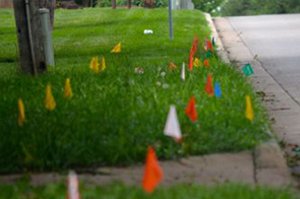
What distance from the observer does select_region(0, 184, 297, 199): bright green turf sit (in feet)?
15.1

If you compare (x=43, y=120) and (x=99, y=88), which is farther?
(x=99, y=88)

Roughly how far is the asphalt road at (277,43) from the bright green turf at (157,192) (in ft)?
14.0

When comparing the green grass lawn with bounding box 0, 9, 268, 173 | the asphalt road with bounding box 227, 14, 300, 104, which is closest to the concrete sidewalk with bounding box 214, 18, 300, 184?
the asphalt road with bounding box 227, 14, 300, 104

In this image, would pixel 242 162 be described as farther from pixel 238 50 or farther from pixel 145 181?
pixel 238 50

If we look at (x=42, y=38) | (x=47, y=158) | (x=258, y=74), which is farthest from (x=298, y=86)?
(x=47, y=158)

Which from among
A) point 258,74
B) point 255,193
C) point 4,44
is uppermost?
point 255,193

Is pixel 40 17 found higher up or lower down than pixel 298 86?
higher up

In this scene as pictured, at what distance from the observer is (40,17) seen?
952 cm

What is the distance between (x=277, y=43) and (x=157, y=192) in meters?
11.9

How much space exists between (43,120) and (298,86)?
4727 mm

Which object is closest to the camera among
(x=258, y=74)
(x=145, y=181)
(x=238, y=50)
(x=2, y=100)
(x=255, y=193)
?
(x=145, y=181)

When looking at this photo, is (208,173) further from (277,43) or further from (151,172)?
(277,43)

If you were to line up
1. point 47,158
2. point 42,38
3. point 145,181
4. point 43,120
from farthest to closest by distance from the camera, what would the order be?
point 42,38
point 43,120
point 47,158
point 145,181

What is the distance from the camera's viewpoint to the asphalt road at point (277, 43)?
11.0m
